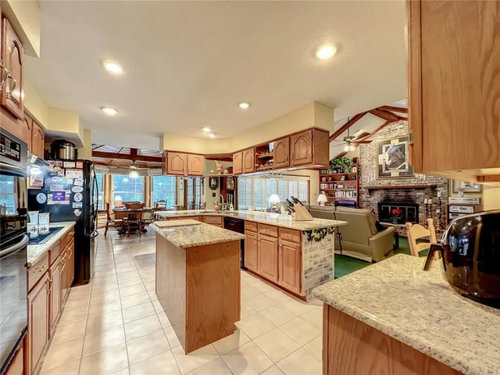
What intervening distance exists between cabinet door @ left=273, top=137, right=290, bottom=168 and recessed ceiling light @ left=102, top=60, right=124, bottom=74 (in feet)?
7.22

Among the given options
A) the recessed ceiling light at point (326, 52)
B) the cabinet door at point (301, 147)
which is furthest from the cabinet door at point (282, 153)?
the recessed ceiling light at point (326, 52)

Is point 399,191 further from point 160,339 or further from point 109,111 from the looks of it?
point 109,111

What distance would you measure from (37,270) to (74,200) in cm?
180

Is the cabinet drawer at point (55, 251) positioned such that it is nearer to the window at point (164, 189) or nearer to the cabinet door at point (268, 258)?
the cabinet door at point (268, 258)

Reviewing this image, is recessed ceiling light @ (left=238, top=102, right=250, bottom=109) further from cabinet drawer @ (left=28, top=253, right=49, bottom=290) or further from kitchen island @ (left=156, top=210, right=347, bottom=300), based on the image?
cabinet drawer @ (left=28, top=253, right=49, bottom=290)

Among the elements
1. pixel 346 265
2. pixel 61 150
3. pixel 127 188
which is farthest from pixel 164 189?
pixel 346 265

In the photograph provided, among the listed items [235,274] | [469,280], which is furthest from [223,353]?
[469,280]

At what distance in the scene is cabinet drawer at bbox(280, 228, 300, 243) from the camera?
8.31 ft

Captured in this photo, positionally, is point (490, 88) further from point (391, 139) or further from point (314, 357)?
point (391, 139)

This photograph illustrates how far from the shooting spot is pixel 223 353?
5.54 ft

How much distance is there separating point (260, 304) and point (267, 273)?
0.57 m

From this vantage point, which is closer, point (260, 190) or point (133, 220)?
point (260, 190)

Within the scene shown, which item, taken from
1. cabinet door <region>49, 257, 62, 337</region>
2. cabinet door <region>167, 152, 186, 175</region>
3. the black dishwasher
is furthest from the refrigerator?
the black dishwasher

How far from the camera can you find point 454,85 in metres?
0.56
